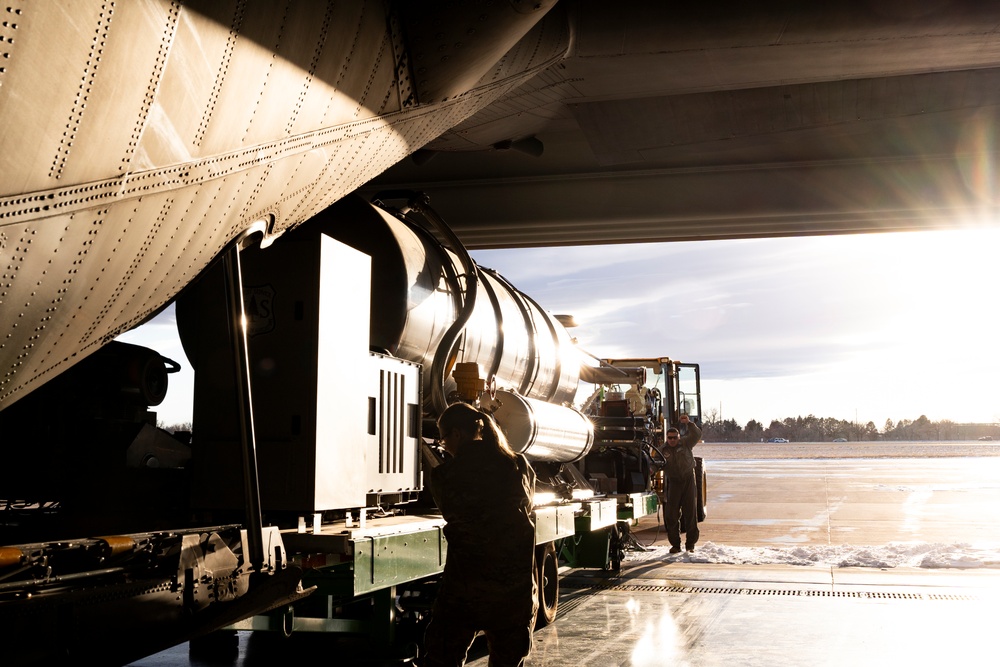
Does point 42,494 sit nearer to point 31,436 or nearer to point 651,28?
point 31,436

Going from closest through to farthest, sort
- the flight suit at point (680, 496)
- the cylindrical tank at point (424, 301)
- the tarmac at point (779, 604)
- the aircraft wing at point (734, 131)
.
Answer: the cylindrical tank at point (424, 301)
the tarmac at point (779, 604)
the aircraft wing at point (734, 131)
the flight suit at point (680, 496)

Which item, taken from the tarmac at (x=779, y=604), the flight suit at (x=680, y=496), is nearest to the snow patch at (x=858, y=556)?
the tarmac at (x=779, y=604)

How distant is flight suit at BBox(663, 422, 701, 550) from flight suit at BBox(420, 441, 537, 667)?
399 inches

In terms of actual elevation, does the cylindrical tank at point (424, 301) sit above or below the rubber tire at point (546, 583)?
above

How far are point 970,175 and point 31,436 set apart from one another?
37.6ft

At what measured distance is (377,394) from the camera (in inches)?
257

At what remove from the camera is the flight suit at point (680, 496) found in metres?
15.4

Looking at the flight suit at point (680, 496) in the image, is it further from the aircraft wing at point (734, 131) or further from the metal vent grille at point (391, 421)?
the metal vent grille at point (391, 421)

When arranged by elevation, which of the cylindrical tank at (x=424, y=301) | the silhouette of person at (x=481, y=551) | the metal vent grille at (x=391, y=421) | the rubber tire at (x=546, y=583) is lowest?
the rubber tire at (x=546, y=583)

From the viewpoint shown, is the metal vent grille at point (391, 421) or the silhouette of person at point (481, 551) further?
the metal vent grille at point (391, 421)

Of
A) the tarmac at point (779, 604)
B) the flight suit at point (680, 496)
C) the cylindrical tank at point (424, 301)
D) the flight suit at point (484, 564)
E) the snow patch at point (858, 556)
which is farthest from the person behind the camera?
the flight suit at point (680, 496)

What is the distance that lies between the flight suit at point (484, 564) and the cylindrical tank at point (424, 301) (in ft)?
6.51

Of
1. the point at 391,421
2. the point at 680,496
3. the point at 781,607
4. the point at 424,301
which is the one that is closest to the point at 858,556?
the point at 680,496

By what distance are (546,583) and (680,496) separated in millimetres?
→ 6854
